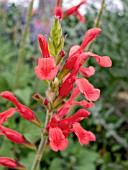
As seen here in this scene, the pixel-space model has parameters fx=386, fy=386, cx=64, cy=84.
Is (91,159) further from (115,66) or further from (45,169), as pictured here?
(115,66)

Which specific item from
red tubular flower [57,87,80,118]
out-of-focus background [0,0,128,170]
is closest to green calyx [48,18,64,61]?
red tubular flower [57,87,80,118]

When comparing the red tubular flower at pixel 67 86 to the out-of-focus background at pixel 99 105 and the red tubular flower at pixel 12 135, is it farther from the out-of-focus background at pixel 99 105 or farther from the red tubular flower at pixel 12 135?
the out-of-focus background at pixel 99 105

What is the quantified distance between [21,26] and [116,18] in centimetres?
124

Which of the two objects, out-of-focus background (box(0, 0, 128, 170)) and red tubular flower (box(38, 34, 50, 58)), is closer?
red tubular flower (box(38, 34, 50, 58))

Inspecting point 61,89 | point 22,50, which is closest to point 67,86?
point 61,89

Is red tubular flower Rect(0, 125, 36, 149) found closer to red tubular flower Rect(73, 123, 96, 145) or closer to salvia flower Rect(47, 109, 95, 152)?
salvia flower Rect(47, 109, 95, 152)

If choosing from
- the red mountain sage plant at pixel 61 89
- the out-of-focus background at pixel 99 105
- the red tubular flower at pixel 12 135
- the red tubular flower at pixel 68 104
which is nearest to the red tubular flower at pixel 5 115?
the red mountain sage plant at pixel 61 89

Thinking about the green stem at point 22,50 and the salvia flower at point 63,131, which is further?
the green stem at point 22,50

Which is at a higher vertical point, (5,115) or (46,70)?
(46,70)

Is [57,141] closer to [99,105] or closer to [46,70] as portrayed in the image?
[46,70]

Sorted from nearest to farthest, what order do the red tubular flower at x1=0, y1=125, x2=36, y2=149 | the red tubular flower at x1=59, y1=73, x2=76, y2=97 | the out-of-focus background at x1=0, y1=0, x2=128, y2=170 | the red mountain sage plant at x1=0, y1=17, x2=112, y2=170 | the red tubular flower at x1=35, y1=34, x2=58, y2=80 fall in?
the red tubular flower at x1=35, y1=34, x2=58, y2=80 < the red mountain sage plant at x1=0, y1=17, x2=112, y2=170 < the red tubular flower at x1=59, y1=73, x2=76, y2=97 < the red tubular flower at x1=0, y1=125, x2=36, y2=149 < the out-of-focus background at x1=0, y1=0, x2=128, y2=170

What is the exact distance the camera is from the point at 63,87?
60.2 inches

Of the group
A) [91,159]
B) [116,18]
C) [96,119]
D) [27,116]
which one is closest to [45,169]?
[91,159]

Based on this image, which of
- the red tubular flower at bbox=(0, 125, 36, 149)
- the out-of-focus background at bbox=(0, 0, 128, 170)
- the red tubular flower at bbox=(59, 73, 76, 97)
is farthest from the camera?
the out-of-focus background at bbox=(0, 0, 128, 170)
